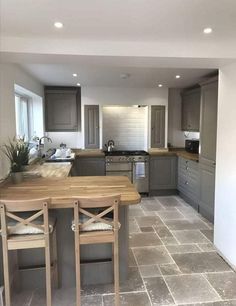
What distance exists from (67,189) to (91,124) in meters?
3.37

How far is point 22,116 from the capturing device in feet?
16.0

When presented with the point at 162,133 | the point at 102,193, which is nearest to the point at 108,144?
the point at 162,133

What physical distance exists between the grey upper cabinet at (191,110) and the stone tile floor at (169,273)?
215cm

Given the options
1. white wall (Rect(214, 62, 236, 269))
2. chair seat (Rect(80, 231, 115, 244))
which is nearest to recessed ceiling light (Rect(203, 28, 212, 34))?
white wall (Rect(214, 62, 236, 269))

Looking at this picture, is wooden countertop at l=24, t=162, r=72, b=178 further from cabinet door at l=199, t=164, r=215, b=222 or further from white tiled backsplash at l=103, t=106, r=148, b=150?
cabinet door at l=199, t=164, r=215, b=222

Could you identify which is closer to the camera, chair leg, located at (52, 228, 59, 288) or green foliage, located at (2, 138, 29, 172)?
chair leg, located at (52, 228, 59, 288)

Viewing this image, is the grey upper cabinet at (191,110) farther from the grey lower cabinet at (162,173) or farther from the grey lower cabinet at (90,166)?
the grey lower cabinet at (90,166)

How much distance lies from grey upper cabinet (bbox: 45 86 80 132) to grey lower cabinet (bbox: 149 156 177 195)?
6.52 feet

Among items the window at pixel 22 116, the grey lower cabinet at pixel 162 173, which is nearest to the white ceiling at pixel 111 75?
the window at pixel 22 116

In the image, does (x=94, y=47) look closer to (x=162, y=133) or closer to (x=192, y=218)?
(x=192, y=218)

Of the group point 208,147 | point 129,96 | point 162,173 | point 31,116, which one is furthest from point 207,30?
point 31,116

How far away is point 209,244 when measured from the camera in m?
3.53

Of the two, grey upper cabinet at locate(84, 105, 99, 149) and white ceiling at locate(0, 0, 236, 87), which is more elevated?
white ceiling at locate(0, 0, 236, 87)

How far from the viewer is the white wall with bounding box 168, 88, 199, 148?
6.28m
